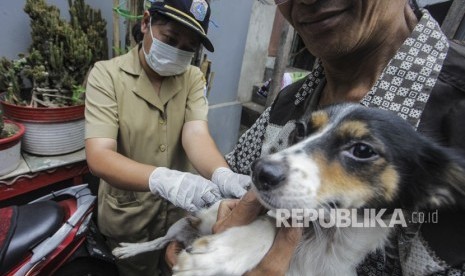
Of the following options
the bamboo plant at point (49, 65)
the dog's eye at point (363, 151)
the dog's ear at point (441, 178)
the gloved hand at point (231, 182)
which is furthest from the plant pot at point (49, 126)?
the dog's ear at point (441, 178)

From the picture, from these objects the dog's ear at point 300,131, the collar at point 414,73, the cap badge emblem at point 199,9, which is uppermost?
the cap badge emblem at point 199,9

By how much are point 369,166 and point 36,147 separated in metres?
2.50

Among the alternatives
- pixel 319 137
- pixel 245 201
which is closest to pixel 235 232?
pixel 245 201

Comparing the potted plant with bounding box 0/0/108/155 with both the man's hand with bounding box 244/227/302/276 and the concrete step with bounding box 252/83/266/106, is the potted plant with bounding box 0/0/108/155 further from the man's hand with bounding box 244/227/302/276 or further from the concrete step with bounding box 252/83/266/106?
the concrete step with bounding box 252/83/266/106

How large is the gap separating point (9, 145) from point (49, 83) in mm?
587

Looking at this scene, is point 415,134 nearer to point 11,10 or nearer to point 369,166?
point 369,166

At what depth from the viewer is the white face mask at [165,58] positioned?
6.63 feet

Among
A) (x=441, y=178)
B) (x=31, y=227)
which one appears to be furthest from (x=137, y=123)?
(x=441, y=178)

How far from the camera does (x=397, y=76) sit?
110cm

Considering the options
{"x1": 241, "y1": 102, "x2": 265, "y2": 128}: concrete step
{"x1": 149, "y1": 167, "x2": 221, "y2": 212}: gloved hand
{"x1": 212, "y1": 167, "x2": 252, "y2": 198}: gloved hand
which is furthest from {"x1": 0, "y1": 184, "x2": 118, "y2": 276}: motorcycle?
{"x1": 241, "y1": 102, "x2": 265, "y2": 128}: concrete step

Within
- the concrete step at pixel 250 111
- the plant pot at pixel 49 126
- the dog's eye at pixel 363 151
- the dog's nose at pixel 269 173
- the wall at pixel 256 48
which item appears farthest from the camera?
the concrete step at pixel 250 111

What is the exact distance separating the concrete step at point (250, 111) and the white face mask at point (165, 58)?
9.61 ft

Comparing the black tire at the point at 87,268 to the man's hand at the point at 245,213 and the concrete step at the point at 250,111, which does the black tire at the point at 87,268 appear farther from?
the concrete step at the point at 250,111

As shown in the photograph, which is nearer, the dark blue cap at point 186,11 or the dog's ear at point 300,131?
the dog's ear at point 300,131
